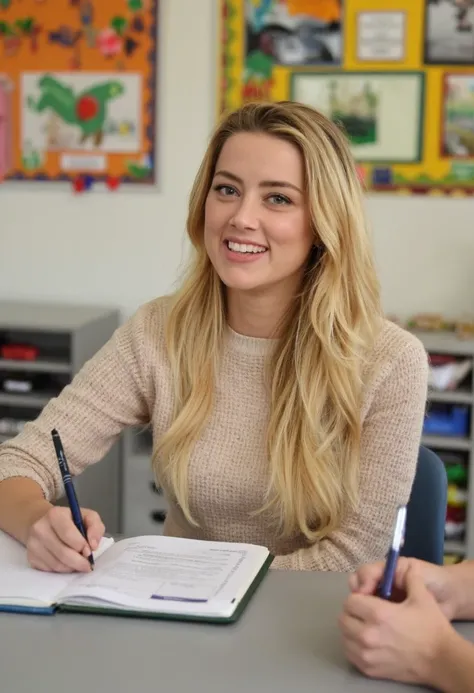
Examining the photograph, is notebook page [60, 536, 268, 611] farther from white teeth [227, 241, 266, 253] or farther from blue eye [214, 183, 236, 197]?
blue eye [214, 183, 236, 197]

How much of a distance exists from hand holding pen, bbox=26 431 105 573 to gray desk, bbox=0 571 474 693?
0.12 m

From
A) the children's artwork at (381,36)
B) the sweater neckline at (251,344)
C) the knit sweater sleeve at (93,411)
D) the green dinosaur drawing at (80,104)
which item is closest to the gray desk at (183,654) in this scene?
the knit sweater sleeve at (93,411)

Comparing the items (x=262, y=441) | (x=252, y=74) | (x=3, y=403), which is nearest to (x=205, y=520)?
(x=262, y=441)

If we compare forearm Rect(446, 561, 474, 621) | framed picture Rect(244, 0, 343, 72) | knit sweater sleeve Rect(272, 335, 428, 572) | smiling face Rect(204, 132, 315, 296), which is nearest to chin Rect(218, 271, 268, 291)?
smiling face Rect(204, 132, 315, 296)

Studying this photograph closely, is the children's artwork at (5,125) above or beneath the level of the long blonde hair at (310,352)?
above

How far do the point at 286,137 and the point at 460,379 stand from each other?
1.44 meters

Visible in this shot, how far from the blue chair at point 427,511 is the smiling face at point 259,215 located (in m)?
0.41

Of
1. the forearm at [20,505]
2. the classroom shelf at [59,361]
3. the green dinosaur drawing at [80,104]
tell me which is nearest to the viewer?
the forearm at [20,505]

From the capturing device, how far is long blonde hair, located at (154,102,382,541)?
1535 millimetres

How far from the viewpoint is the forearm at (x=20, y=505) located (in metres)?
1.36

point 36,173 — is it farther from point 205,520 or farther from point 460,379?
point 205,520

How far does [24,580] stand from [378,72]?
7.49 ft

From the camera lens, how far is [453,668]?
3.20 ft

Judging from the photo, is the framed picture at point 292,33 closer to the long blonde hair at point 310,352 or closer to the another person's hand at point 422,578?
the long blonde hair at point 310,352
